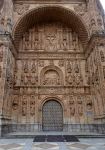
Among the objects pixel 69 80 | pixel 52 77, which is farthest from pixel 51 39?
pixel 69 80

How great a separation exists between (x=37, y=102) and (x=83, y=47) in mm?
7311

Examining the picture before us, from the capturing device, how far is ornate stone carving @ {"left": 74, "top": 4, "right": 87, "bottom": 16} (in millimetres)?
14023

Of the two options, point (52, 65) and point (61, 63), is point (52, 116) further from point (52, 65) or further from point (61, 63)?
point (61, 63)

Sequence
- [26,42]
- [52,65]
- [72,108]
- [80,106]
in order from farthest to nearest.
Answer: [26,42] → [52,65] → [80,106] → [72,108]

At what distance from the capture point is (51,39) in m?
14.8

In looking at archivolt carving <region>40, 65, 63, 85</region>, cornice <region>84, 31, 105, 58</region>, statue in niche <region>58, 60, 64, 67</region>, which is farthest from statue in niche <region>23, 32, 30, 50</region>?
cornice <region>84, 31, 105, 58</region>

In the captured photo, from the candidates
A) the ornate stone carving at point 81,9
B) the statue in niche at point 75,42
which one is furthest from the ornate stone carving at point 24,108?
the ornate stone carving at point 81,9

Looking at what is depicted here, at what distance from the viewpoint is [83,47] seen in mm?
14312

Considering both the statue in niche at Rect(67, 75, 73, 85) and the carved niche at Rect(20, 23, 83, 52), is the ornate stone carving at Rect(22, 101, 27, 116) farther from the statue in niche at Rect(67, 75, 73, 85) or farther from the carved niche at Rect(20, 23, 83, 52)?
the carved niche at Rect(20, 23, 83, 52)

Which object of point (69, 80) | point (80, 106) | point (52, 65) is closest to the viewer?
point (80, 106)

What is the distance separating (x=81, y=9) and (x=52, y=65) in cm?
657

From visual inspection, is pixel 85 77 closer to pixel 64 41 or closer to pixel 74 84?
pixel 74 84

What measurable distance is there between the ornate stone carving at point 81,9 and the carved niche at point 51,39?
1.97 m

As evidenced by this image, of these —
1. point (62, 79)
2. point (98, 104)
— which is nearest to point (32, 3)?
point (62, 79)
